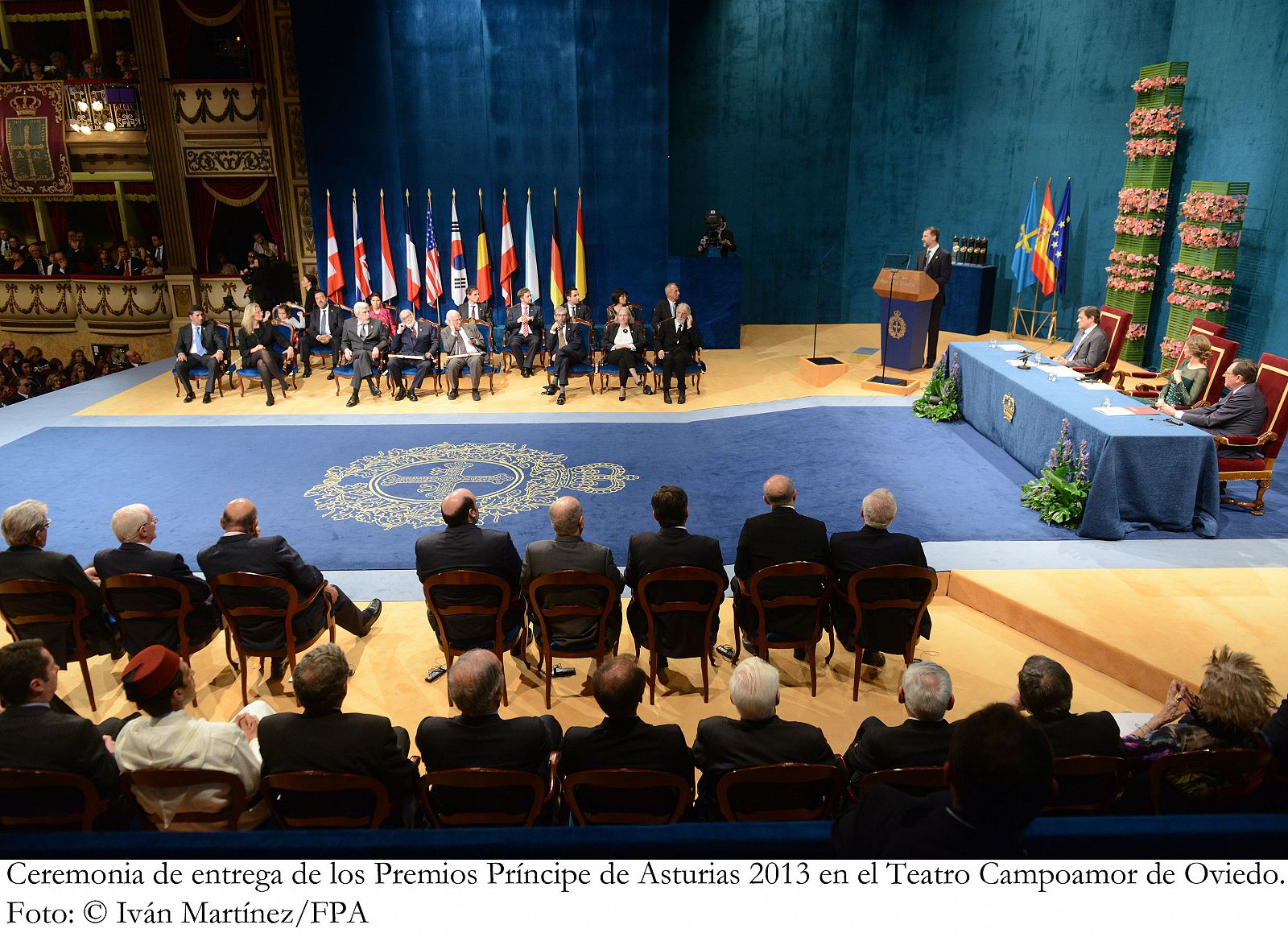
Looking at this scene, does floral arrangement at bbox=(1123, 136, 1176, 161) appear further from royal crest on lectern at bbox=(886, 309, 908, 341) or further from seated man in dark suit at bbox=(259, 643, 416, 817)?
seated man in dark suit at bbox=(259, 643, 416, 817)

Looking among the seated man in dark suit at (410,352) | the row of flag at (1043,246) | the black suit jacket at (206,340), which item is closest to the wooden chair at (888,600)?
the seated man in dark suit at (410,352)

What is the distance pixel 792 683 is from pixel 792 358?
7.83 metres

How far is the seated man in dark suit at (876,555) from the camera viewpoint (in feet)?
13.9

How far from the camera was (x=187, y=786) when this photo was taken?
283cm

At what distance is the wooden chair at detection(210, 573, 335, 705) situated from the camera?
416 centimetres

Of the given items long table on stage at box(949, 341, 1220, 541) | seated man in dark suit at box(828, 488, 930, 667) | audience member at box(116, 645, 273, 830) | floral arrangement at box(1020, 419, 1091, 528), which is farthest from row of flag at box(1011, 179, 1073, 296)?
audience member at box(116, 645, 273, 830)

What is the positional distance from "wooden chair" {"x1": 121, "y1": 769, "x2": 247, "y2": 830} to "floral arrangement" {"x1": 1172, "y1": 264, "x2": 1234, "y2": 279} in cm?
933

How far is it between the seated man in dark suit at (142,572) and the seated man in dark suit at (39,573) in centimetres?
12

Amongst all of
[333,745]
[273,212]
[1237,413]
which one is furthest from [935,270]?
[273,212]

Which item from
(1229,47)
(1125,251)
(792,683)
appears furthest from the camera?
(1125,251)

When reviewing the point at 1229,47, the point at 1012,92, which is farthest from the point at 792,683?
the point at 1012,92

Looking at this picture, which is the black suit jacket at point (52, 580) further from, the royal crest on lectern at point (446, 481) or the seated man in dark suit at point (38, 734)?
the royal crest on lectern at point (446, 481)
